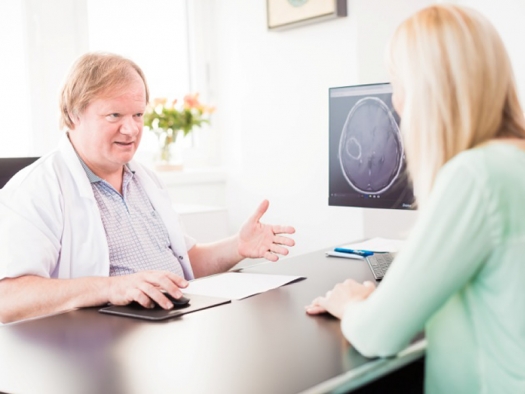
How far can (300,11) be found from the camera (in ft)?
10.1

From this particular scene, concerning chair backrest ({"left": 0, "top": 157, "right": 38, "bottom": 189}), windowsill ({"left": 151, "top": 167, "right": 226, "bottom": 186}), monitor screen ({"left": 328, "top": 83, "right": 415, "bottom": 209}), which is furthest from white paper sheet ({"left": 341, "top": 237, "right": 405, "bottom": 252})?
windowsill ({"left": 151, "top": 167, "right": 226, "bottom": 186})

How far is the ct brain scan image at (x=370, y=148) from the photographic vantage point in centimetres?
190

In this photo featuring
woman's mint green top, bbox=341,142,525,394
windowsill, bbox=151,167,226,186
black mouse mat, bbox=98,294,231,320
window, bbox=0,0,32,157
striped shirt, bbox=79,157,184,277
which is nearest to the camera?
woman's mint green top, bbox=341,142,525,394

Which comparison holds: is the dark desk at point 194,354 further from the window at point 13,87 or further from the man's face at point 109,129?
the window at point 13,87

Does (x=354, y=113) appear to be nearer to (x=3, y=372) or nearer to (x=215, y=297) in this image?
(x=215, y=297)

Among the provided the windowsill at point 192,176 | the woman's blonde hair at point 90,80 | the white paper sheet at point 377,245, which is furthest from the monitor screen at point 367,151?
the windowsill at point 192,176

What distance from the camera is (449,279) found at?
0.87m

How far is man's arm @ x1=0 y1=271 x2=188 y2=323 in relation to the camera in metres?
1.40

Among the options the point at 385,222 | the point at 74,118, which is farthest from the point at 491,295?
the point at 385,222

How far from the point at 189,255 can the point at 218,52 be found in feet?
6.84

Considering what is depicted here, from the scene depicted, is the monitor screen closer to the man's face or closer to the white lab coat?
the man's face

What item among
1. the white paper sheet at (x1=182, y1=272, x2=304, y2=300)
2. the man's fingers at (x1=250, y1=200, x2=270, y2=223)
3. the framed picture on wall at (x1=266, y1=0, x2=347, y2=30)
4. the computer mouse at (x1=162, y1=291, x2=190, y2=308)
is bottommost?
the white paper sheet at (x1=182, y1=272, x2=304, y2=300)

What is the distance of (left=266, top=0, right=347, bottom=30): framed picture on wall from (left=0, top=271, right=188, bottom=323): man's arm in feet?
6.00

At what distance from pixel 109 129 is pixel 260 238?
52cm
